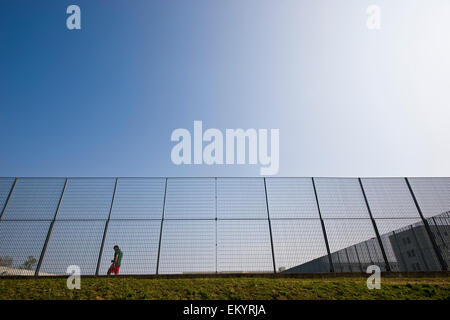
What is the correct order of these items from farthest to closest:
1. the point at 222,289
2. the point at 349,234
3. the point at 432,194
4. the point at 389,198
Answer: the point at 432,194 → the point at 389,198 → the point at 349,234 → the point at 222,289

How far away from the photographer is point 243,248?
8117mm

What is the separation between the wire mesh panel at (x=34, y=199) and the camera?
28.9 feet

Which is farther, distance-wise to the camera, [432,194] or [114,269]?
[432,194]

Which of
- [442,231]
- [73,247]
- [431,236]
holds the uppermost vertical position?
[442,231]

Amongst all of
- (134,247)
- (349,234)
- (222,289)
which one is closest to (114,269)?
(134,247)

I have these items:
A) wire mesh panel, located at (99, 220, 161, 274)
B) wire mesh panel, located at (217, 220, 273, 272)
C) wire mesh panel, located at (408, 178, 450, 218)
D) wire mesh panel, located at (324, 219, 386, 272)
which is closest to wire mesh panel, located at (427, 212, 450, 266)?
wire mesh panel, located at (408, 178, 450, 218)

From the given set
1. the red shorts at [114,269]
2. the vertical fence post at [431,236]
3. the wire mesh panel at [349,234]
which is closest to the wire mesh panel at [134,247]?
the red shorts at [114,269]

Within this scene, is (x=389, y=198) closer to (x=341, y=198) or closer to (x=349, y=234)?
(x=341, y=198)

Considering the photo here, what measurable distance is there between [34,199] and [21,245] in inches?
73.4

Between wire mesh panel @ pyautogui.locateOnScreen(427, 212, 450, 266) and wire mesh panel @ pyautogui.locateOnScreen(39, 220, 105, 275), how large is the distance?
13449 mm

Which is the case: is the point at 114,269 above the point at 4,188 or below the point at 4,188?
below

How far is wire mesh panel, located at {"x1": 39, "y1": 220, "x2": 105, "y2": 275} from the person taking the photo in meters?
7.76
